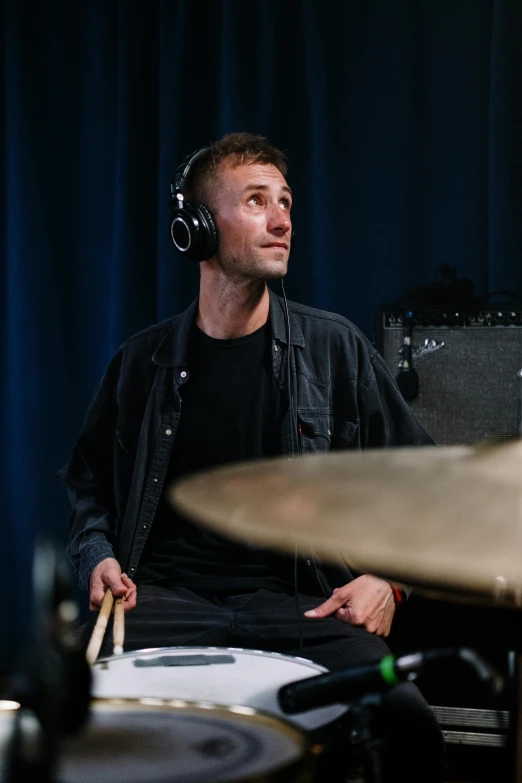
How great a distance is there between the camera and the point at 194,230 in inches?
74.3

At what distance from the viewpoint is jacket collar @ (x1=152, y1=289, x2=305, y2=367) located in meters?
1.86

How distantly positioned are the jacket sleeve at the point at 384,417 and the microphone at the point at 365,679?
3.45ft

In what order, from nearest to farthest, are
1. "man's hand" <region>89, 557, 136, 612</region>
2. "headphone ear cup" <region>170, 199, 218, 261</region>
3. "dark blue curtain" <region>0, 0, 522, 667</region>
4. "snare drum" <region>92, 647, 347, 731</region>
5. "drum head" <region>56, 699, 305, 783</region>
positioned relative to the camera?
"drum head" <region>56, 699, 305, 783</region> → "snare drum" <region>92, 647, 347, 731</region> → "man's hand" <region>89, 557, 136, 612</region> → "headphone ear cup" <region>170, 199, 218, 261</region> → "dark blue curtain" <region>0, 0, 522, 667</region>

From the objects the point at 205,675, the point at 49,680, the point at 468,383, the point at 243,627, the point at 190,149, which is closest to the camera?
the point at 49,680

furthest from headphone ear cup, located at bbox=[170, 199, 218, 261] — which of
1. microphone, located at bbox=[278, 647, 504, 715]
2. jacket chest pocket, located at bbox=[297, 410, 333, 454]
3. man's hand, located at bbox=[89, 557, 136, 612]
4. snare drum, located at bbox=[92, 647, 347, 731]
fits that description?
microphone, located at bbox=[278, 647, 504, 715]

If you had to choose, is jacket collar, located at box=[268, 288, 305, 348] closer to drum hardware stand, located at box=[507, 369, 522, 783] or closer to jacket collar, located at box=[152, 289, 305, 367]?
jacket collar, located at box=[152, 289, 305, 367]

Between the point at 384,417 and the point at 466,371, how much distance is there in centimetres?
32

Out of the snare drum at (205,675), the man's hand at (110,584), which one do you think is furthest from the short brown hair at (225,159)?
the snare drum at (205,675)

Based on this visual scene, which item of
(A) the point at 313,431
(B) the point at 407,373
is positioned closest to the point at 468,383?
(B) the point at 407,373

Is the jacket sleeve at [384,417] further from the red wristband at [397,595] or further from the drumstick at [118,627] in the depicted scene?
the drumstick at [118,627]

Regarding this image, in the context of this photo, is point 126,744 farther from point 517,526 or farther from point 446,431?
point 446,431

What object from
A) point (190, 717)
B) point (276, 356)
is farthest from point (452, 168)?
point (190, 717)

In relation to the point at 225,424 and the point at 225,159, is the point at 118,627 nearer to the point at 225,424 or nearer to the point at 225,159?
the point at 225,424

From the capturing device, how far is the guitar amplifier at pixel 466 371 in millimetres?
2020
